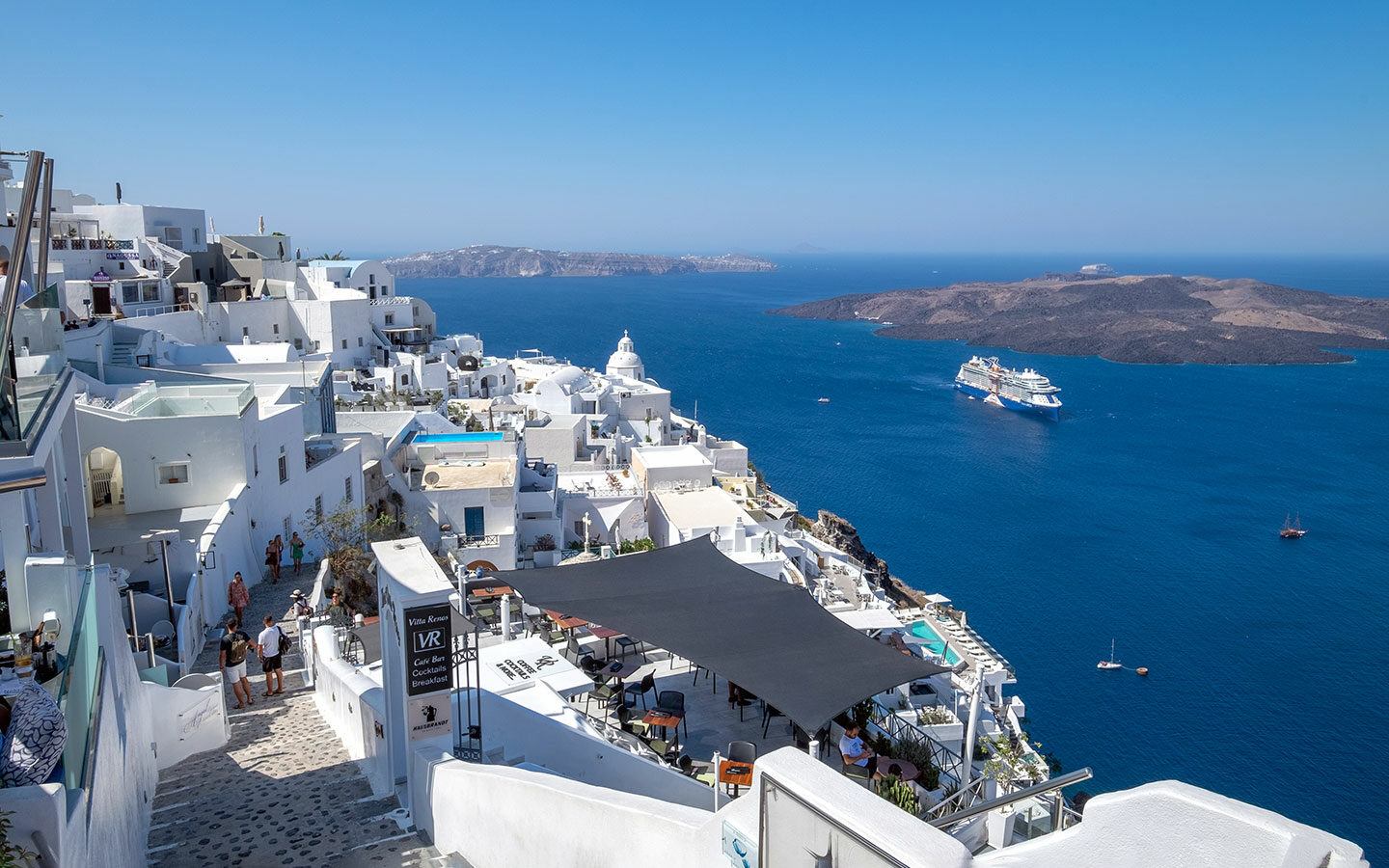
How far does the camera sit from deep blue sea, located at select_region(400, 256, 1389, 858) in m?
25.3

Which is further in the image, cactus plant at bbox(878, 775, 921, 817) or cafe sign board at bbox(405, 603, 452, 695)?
cactus plant at bbox(878, 775, 921, 817)

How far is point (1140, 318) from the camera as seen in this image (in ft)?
401

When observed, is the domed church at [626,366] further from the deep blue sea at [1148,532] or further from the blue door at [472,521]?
the blue door at [472,521]

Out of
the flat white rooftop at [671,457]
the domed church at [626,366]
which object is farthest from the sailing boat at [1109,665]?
the domed church at [626,366]

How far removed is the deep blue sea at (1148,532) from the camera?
997 inches

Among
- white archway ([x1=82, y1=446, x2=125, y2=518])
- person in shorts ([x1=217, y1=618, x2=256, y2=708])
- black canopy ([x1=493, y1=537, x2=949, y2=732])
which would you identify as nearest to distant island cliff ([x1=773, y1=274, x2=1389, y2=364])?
black canopy ([x1=493, y1=537, x2=949, y2=732])

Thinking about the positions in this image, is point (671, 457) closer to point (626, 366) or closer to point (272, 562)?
point (272, 562)

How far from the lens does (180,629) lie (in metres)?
10.2

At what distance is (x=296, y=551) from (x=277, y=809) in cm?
820

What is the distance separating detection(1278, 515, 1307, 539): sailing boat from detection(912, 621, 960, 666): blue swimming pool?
994 inches

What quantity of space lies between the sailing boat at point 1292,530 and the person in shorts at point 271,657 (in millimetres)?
42797

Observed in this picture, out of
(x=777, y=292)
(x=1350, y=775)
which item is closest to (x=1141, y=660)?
(x=1350, y=775)

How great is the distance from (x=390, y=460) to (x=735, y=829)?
17.7 meters

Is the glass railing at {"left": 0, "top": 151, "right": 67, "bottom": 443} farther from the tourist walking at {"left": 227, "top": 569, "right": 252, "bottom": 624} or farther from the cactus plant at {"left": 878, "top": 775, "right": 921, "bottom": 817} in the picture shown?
the cactus plant at {"left": 878, "top": 775, "right": 921, "bottom": 817}
